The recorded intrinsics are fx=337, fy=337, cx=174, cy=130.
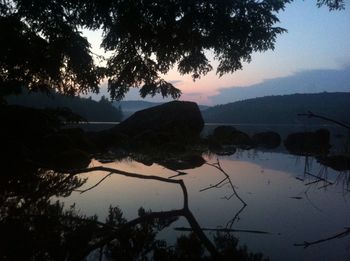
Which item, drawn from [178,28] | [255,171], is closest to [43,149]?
[178,28]

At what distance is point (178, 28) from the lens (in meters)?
8.67

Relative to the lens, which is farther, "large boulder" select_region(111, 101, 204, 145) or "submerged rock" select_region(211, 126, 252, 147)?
"large boulder" select_region(111, 101, 204, 145)

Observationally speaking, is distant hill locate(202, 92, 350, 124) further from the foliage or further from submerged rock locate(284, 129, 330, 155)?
the foliage

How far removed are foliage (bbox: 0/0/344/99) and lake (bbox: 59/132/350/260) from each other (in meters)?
3.76

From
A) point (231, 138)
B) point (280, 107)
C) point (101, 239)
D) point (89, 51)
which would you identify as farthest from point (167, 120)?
point (280, 107)

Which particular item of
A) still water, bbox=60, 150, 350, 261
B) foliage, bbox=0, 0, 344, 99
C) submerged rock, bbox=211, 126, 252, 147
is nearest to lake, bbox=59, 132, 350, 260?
still water, bbox=60, 150, 350, 261

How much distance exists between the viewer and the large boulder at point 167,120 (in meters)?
20.3

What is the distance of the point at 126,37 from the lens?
31.0 ft

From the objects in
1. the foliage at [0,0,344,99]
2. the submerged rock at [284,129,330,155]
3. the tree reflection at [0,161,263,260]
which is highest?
the foliage at [0,0,344,99]

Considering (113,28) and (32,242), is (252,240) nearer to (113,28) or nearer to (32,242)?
(32,242)

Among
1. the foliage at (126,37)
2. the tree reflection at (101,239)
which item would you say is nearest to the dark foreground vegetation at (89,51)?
the foliage at (126,37)

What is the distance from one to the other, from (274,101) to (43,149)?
17207cm

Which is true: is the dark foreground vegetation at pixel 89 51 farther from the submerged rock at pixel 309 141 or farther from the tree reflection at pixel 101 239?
the submerged rock at pixel 309 141

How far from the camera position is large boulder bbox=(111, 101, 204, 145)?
66.7 feet
